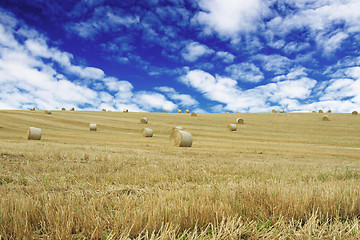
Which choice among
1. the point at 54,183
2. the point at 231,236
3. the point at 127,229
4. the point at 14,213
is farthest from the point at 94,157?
the point at 231,236

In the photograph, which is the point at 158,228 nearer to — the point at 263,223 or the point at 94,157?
the point at 263,223

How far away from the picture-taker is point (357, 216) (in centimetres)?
274

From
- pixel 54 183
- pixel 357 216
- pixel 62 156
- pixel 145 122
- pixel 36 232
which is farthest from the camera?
pixel 145 122

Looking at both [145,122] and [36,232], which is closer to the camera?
[36,232]

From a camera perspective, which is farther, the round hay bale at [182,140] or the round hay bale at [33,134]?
the round hay bale at [33,134]

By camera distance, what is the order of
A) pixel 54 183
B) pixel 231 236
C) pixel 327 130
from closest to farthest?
pixel 231 236, pixel 54 183, pixel 327 130

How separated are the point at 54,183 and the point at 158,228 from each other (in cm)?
310

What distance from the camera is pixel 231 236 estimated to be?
6.40ft

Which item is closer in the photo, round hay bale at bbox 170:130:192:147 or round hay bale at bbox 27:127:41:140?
round hay bale at bbox 170:130:192:147

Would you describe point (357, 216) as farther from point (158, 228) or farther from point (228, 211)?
point (158, 228)

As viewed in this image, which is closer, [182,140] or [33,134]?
[182,140]

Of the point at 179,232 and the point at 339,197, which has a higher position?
the point at 339,197

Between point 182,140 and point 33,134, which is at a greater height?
point 33,134

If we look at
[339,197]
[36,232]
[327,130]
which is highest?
[327,130]
